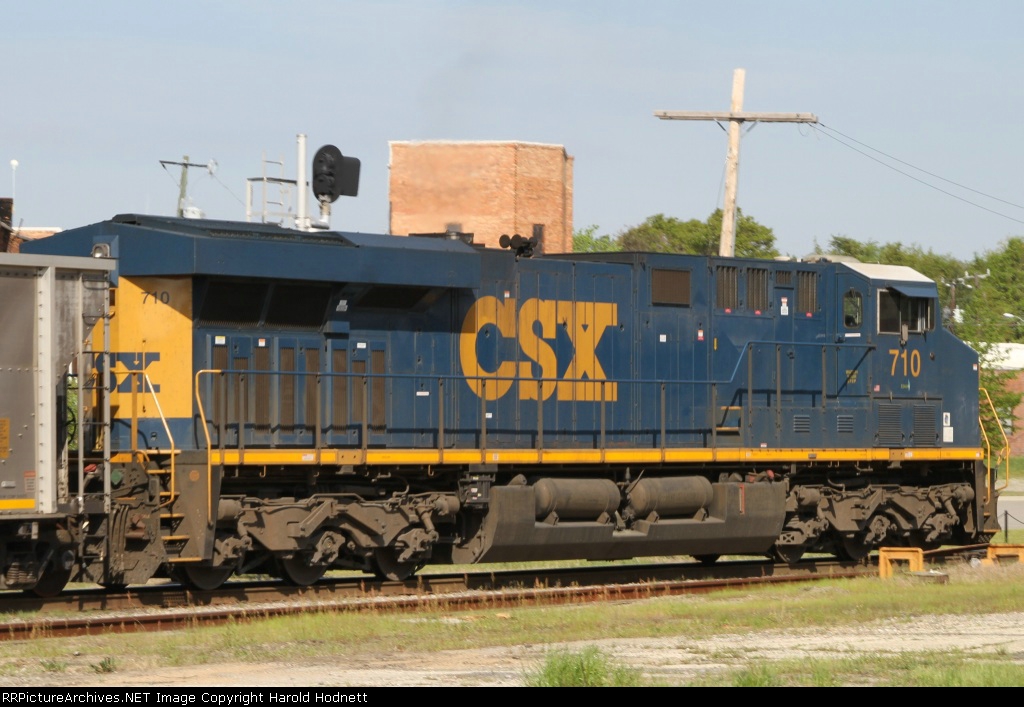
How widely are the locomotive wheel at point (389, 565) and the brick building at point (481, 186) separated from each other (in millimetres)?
28765

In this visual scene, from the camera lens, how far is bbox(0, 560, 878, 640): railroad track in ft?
40.3

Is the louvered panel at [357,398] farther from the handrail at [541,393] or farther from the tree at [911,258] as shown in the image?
the tree at [911,258]

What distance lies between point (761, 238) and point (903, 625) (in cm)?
5309

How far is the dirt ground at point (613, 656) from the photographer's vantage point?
8891 mm

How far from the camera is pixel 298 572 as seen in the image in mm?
14938

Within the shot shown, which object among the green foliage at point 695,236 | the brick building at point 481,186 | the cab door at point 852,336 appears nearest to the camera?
the cab door at point 852,336

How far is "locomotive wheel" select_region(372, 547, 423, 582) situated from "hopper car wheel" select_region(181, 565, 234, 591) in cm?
177

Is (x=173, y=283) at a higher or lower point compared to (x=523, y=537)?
higher

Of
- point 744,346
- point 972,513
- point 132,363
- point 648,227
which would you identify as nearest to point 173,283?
point 132,363

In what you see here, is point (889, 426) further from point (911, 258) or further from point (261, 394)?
point (911, 258)

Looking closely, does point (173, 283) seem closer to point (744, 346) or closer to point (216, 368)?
point (216, 368)

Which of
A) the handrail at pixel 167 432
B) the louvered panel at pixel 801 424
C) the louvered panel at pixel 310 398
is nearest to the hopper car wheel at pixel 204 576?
the handrail at pixel 167 432

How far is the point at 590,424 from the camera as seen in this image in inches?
670

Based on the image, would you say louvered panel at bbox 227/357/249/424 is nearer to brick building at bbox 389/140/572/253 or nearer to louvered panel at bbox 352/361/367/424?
louvered panel at bbox 352/361/367/424
